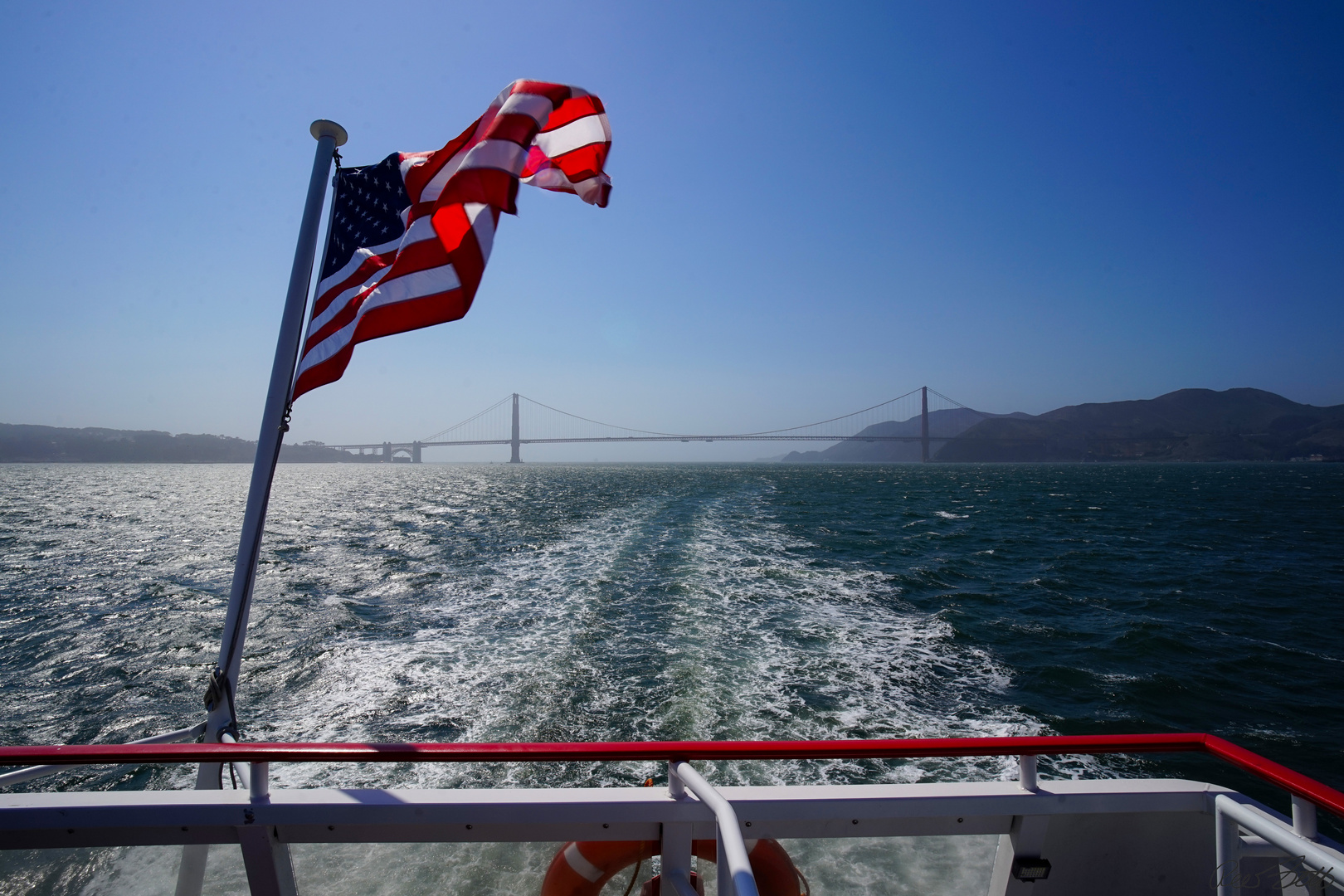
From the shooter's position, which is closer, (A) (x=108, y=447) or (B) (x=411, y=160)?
(B) (x=411, y=160)

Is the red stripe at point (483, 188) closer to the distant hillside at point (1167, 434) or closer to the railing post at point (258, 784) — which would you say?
the railing post at point (258, 784)

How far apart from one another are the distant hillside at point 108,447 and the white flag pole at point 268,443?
128 m

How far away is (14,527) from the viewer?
1723cm

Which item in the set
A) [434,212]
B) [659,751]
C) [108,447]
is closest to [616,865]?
[659,751]

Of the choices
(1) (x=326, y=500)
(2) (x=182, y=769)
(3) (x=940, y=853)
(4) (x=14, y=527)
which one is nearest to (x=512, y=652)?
(2) (x=182, y=769)

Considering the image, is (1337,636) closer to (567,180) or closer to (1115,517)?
(567,180)

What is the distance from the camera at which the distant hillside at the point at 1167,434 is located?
11475 cm

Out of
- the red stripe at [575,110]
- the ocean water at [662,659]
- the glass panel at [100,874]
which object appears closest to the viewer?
the glass panel at [100,874]

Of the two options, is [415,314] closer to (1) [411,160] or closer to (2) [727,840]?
(1) [411,160]

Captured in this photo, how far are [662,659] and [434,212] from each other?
16.4ft

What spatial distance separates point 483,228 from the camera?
2004 mm

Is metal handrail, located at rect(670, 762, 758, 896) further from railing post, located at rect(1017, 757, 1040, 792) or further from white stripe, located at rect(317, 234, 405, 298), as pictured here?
white stripe, located at rect(317, 234, 405, 298)

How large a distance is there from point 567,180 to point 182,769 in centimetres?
465

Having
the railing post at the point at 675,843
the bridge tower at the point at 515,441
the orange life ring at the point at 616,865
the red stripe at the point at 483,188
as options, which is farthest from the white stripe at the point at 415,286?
the bridge tower at the point at 515,441
